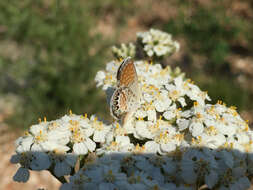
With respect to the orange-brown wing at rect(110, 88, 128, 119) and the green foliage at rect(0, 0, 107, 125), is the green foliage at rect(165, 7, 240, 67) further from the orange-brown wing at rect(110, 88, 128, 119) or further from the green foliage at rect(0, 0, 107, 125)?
the orange-brown wing at rect(110, 88, 128, 119)

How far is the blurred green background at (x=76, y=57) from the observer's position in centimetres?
650

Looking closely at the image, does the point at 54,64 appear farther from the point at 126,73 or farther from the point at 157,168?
the point at 157,168

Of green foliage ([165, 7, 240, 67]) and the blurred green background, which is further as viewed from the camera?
green foliage ([165, 7, 240, 67])

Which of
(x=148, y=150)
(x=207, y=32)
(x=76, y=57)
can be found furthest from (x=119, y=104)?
(x=207, y=32)

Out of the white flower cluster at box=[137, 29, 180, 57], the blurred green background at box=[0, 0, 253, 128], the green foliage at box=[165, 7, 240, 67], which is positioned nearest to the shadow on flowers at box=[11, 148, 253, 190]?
the white flower cluster at box=[137, 29, 180, 57]

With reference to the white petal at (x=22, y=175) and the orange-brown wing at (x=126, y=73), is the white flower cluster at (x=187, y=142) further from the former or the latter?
the white petal at (x=22, y=175)

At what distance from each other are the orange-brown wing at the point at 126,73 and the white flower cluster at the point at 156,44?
3.71 ft

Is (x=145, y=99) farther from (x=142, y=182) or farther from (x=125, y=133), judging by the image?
(x=142, y=182)

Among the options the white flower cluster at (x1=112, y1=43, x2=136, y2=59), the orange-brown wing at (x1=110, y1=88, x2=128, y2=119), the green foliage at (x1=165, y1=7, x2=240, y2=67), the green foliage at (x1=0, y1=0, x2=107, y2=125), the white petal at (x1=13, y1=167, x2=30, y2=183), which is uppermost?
the green foliage at (x1=165, y1=7, x2=240, y2=67)

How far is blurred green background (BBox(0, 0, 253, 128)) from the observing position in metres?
6.50

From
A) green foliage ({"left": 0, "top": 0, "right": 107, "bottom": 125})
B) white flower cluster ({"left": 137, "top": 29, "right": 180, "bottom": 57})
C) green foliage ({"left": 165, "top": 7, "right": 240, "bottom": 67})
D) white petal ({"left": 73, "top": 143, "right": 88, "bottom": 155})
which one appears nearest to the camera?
white petal ({"left": 73, "top": 143, "right": 88, "bottom": 155})

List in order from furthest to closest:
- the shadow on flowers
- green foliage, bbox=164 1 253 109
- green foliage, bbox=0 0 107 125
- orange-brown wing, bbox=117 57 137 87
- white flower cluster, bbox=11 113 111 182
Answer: green foliage, bbox=164 1 253 109 → green foliage, bbox=0 0 107 125 → orange-brown wing, bbox=117 57 137 87 → white flower cluster, bbox=11 113 111 182 → the shadow on flowers

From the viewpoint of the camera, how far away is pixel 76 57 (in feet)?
22.0

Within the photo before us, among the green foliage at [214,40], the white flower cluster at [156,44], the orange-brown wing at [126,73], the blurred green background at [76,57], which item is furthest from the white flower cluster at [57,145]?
the green foliage at [214,40]
